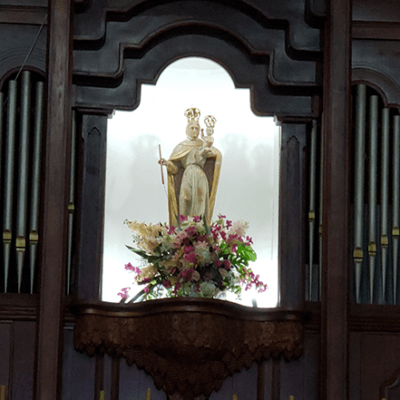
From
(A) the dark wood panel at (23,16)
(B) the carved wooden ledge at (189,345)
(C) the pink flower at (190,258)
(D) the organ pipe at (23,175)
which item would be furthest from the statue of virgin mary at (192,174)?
(A) the dark wood panel at (23,16)

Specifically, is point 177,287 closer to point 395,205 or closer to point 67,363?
point 67,363

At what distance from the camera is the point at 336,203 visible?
6.29 m

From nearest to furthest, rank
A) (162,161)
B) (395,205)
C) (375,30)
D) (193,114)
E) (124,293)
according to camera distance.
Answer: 1. (395,205)
2. (124,293)
3. (375,30)
4. (162,161)
5. (193,114)

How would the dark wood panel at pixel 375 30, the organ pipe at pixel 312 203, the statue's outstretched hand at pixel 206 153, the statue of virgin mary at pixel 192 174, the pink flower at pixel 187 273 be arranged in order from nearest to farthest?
the pink flower at pixel 187 273 → the organ pipe at pixel 312 203 → the dark wood panel at pixel 375 30 → the statue of virgin mary at pixel 192 174 → the statue's outstretched hand at pixel 206 153

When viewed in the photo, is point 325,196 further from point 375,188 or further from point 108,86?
point 108,86

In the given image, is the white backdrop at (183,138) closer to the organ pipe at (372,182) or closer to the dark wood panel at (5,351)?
the organ pipe at (372,182)

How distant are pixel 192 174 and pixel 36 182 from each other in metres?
1.12

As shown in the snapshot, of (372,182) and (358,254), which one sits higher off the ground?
(372,182)

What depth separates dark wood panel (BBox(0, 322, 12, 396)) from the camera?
6.20 m

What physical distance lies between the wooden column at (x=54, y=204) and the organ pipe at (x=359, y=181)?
1.82m

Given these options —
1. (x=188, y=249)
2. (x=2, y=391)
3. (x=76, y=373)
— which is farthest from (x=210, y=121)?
(x=2, y=391)

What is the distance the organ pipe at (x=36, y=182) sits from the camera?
6.34 meters

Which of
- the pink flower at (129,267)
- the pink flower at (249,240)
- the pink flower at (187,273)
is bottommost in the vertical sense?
the pink flower at (187,273)

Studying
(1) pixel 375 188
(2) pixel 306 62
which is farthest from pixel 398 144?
(2) pixel 306 62
